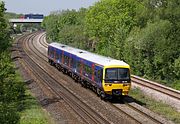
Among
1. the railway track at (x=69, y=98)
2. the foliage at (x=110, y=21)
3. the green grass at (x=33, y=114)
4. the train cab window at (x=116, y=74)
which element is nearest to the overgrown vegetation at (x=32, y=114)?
the green grass at (x=33, y=114)

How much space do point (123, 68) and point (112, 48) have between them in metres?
30.5

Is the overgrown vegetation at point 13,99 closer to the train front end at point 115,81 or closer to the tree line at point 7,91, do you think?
the tree line at point 7,91

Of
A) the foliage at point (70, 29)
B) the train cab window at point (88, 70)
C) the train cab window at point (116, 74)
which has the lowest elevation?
the foliage at point (70, 29)

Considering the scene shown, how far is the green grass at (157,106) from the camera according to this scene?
26.3 m

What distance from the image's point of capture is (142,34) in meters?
51.1

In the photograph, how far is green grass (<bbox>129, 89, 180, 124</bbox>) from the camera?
86.4 feet

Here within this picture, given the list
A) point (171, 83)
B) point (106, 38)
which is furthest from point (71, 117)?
point (106, 38)

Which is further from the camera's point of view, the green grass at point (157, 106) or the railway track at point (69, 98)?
the green grass at point (157, 106)

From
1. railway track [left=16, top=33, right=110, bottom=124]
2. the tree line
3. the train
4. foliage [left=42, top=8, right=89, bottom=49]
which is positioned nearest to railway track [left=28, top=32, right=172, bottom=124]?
the train

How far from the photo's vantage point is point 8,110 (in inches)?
714

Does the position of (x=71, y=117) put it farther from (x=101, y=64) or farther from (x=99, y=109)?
(x=101, y=64)

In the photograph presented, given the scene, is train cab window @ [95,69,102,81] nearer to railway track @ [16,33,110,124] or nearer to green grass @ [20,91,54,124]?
railway track @ [16,33,110,124]

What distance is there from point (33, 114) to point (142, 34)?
2790 cm

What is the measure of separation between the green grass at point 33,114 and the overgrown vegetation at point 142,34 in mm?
16145
